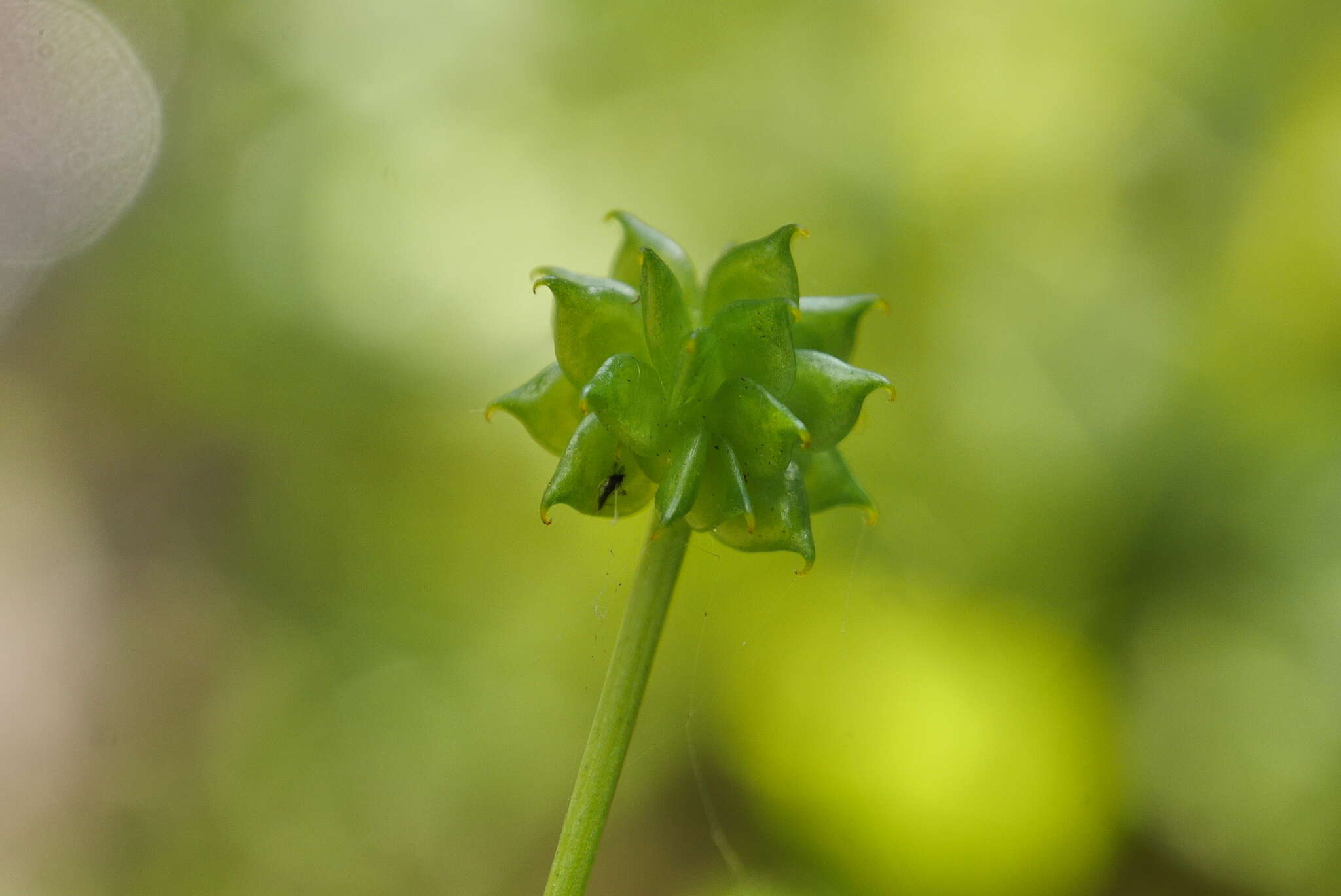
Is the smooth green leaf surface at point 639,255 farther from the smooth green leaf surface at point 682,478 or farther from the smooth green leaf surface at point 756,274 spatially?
the smooth green leaf surface at point 682,478

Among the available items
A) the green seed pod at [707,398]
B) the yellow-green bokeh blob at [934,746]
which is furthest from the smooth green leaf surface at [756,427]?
the yellow-green bokeh blob at [934,746]

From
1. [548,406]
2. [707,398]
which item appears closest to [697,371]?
[707,398]

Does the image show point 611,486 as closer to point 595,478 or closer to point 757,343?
point 595,478

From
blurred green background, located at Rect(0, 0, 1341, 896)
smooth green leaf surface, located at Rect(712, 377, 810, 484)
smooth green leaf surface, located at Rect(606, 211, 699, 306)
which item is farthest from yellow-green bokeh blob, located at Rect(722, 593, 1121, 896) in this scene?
smooth green leaf surface, located at Rect(712, 377, 810, 484)

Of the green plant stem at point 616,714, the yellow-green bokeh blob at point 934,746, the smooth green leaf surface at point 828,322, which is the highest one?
the smooth green leaf surface at point 828,322

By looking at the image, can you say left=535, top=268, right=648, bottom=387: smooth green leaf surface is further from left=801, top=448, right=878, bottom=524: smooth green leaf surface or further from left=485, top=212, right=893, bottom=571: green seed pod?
left=801, top=448, right=878, bottom=524: smooth green leaf surface

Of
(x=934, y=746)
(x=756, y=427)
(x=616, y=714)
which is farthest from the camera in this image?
(x=934, y=746)
